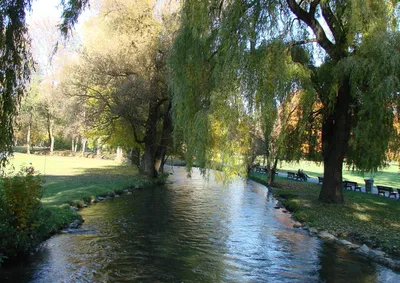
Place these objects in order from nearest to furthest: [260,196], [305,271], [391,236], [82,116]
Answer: [305,271]
[391,236]
[260,196]
[82,116]

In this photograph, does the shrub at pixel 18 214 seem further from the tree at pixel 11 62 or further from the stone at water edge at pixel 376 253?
the stone at water edge at pixel 376 253

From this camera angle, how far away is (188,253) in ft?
29.4

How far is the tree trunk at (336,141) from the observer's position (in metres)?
13.8

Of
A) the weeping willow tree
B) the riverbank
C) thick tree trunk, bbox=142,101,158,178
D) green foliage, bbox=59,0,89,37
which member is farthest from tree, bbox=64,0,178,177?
Answer: green foliage, bbox=59,0,89,37

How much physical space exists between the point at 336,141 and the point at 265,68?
747cm

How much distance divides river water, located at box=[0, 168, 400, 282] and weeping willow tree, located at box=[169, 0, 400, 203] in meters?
2.53

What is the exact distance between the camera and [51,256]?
8188 millimetres

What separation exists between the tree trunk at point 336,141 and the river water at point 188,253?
113 inches

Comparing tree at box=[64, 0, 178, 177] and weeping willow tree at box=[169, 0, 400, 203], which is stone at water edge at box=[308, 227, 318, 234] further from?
tree at box=[64, 0, 178, 177]

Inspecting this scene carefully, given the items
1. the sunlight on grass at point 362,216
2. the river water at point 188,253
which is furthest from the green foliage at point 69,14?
the sunlight on grass at point 362,216

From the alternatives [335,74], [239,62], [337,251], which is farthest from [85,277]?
[335,74]

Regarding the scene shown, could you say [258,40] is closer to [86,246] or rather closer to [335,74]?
[335,74]

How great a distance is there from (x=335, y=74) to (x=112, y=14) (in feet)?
46.7

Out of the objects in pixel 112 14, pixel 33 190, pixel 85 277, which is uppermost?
pixel 112 14
